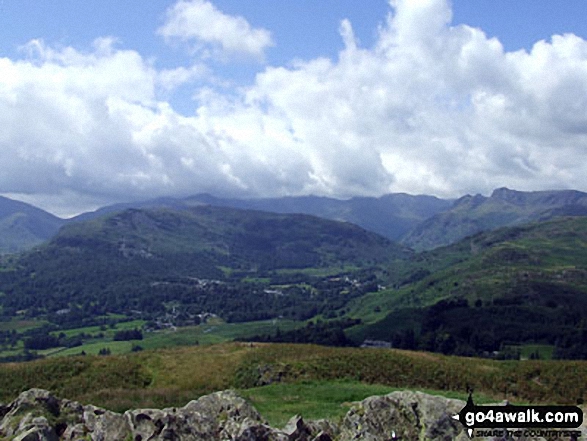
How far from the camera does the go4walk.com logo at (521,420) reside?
66.1ft

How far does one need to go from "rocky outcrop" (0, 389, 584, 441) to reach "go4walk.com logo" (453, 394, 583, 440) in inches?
42.3

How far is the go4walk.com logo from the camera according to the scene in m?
20.2

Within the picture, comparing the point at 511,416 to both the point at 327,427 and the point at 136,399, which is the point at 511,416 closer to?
the point at 327,427

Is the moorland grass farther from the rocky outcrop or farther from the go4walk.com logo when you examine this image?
the go4walk.com logo

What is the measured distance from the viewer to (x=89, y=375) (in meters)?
44.6

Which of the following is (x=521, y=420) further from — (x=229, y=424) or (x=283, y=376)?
(x=283, y=376)

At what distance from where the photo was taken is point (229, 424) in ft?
79.1

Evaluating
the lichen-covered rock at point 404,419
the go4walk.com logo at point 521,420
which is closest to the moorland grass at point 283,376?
the lichen-covered rock at point 404,419

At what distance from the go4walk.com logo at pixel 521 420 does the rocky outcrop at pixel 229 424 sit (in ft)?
3.53

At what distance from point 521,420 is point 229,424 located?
45.4 feet

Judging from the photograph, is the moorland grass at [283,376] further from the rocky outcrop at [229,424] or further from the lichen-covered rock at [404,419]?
the lichen-covered rock at [404,419]

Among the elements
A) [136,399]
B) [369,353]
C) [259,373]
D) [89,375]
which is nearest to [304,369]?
[259,373]

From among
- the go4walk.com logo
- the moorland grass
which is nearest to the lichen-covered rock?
the go4walk.com logo

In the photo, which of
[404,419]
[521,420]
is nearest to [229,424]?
[404,419]
